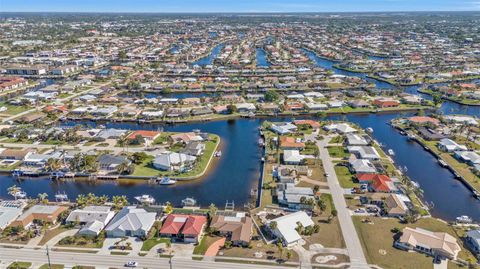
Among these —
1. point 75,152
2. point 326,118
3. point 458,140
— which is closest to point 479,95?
point 458,140

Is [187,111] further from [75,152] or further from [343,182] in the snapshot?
[343,182]

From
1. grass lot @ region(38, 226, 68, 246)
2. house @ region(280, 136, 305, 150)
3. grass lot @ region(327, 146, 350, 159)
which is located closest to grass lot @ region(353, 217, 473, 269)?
grass lot @ region(327, 146, 350, 159)

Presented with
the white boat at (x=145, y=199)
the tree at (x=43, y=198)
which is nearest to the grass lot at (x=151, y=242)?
the white boat at (x=145, y=199)

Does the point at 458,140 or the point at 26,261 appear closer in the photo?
the point at 26,261

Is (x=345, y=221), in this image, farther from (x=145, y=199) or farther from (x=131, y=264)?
(x=145, y=199)

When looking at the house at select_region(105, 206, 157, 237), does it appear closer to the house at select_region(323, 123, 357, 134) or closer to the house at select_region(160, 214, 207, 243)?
the house at select_region(160, 214, 207, 243)

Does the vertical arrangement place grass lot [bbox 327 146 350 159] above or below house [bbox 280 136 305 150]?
below

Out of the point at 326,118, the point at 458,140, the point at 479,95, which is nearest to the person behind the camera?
the point at 458,140

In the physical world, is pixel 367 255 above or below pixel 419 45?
below

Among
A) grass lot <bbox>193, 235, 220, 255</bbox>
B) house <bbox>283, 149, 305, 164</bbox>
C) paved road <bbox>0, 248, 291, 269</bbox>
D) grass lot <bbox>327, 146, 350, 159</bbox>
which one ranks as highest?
house <bbox>283, 149, 305, 164</bbox>
